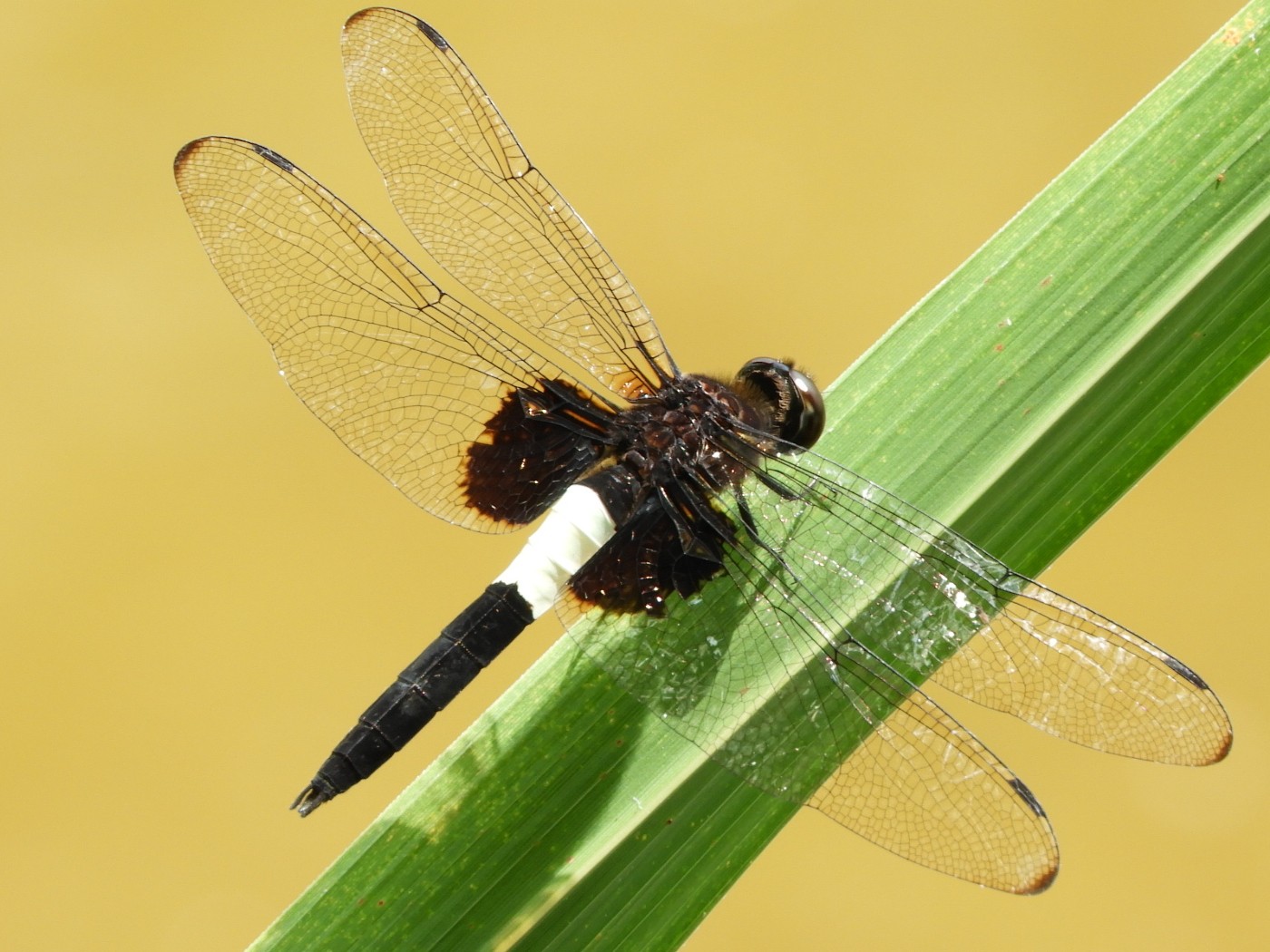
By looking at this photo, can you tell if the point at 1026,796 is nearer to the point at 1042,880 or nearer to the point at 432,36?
the point at 1042,880

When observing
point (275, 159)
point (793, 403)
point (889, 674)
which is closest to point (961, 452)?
point (793, 403)

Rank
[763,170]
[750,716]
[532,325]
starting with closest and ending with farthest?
[750,716]
[532,325]
[763,170]

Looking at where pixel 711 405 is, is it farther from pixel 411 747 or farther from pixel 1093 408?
pixel 411 747

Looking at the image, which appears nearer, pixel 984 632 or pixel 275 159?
pixel 984 632

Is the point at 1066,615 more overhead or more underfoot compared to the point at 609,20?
more underfoot

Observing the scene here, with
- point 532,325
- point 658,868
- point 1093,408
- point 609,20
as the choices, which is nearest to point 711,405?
point 532,325

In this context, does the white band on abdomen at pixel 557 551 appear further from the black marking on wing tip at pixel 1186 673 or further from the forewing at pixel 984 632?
the black marking on wing tip at pixel 1186 673

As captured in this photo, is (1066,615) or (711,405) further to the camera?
(711,405)
